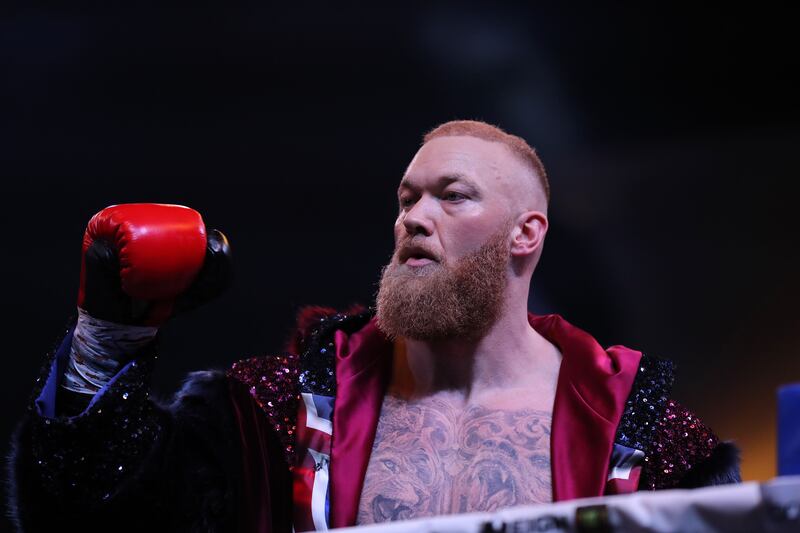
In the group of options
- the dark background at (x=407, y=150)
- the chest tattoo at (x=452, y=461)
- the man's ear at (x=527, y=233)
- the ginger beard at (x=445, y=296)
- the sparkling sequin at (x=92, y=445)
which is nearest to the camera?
the sparkling sequin at (x=92, y=445)

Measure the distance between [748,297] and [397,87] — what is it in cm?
137

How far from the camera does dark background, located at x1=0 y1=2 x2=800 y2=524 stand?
2.75 metres

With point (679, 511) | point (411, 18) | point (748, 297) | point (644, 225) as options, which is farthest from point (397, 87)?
point (679, 511)

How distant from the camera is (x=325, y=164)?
9.73 feet

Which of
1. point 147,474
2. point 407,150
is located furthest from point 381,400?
point 407,150

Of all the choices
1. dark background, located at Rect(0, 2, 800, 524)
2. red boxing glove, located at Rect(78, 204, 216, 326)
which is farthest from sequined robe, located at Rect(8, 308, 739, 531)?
dark background, located at Rect(0, 2, 800, 524)

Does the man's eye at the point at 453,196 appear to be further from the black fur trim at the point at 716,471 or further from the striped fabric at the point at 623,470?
the black fur trim at the point at 716,471

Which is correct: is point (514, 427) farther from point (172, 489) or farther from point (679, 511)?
point (679, 511)

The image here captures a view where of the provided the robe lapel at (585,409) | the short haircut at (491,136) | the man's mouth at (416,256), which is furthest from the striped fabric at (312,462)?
the short haircut at (491,136)

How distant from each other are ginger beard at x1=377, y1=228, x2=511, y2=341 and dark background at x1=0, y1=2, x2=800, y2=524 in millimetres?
923

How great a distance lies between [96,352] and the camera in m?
1.55

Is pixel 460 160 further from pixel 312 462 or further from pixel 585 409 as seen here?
pixel 312 462

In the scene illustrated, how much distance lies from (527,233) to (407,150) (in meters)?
1.01

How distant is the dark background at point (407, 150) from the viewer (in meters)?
2.75
